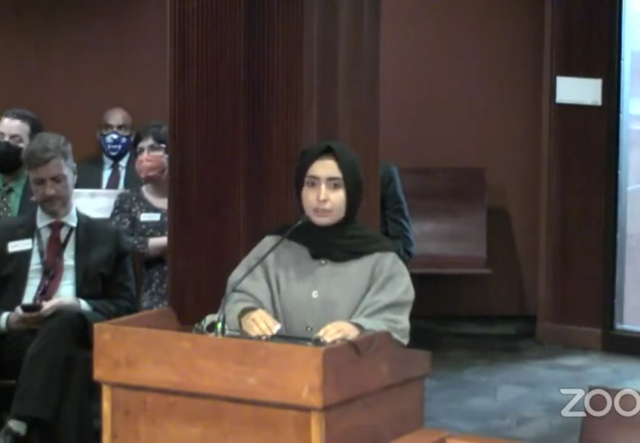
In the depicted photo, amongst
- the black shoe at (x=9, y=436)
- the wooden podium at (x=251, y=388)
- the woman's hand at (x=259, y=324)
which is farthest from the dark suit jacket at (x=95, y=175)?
the wooden podium at (x=251, y=388)

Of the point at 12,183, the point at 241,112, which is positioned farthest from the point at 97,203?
the point at 241,112

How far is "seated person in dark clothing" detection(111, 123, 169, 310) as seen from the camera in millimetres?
4180

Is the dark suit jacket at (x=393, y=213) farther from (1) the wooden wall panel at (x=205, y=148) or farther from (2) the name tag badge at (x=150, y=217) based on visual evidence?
(1) the wooden wall panel at (x=205, y=148)

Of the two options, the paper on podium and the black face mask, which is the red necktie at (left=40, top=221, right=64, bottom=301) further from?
the black face mask

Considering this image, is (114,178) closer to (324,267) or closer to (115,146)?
(115,146)

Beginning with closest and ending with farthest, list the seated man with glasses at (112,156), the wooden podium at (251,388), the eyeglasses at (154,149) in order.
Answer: the wooden podium at (251,388), the eyeglasses at (154,149), the seated man with glasses at (112,156)

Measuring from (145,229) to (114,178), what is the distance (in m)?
1.80

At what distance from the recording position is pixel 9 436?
3.32 meters

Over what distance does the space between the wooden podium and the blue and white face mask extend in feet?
13.4

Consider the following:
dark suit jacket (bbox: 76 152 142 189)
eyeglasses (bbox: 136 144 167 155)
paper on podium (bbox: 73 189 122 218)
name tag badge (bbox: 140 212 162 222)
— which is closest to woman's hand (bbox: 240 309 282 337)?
name tag badge (bbox: 140 212 162 222)

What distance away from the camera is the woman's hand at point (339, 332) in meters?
2.23

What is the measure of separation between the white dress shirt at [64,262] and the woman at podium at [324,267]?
1.30 m

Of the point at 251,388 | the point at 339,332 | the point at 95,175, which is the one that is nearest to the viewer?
the point at 251,388

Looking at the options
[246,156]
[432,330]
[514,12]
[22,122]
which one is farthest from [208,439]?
[514,12]
